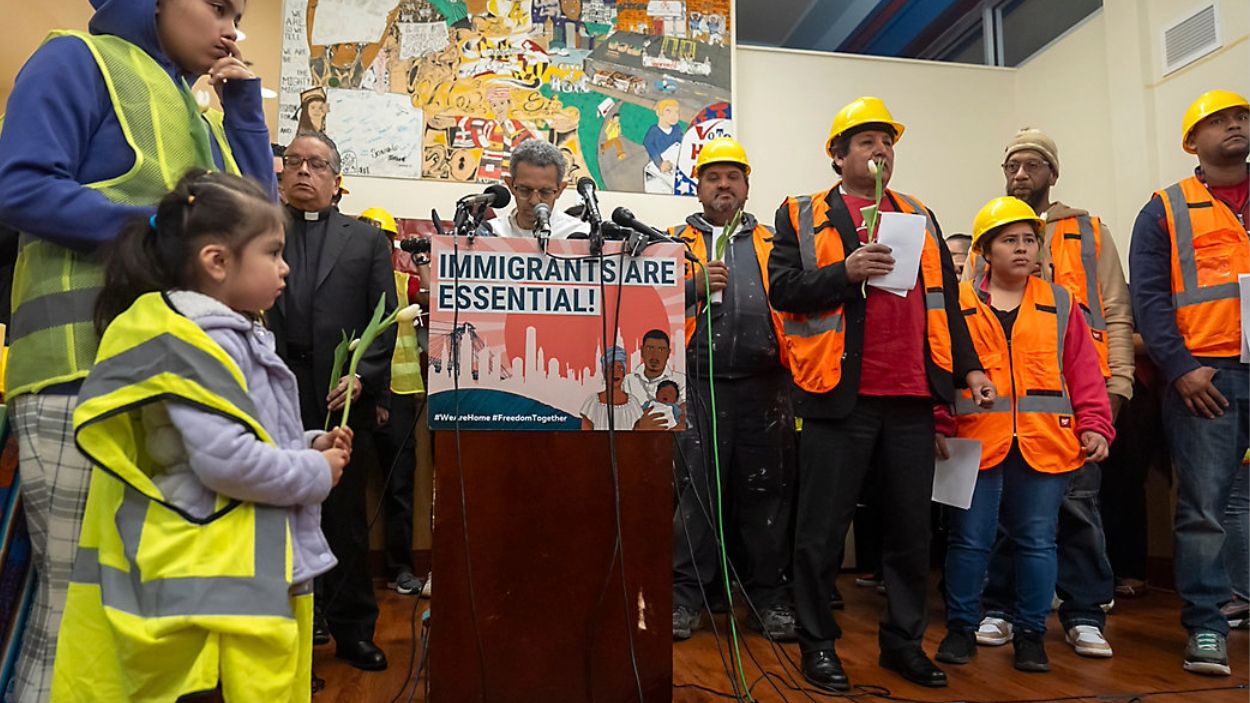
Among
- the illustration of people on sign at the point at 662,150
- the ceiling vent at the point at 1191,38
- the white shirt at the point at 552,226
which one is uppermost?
the ceiling vent at the point at 1191,38

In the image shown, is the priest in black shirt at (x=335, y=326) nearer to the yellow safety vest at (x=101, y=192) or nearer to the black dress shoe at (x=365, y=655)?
the black dress shoe at (x=365, y=655)

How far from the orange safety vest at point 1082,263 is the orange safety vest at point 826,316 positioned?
961 millimetres

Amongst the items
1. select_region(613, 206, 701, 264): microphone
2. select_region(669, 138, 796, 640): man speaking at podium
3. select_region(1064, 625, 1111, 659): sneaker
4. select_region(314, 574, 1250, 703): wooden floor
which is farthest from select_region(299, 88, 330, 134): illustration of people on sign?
select_region(1064, 625, 1111, 659): sneaker

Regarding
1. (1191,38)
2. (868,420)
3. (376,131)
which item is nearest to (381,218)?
(376,131)

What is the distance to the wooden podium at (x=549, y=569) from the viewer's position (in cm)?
173

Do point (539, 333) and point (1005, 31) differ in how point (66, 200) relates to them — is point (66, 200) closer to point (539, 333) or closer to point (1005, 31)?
point (539, 333)

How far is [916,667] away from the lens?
87.2 inches

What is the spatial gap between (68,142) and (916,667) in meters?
2.17

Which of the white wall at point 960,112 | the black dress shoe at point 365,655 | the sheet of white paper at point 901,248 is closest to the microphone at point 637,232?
the sheet of white paper at point 901,248

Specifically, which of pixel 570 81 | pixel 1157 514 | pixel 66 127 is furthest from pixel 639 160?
pixel 66 127

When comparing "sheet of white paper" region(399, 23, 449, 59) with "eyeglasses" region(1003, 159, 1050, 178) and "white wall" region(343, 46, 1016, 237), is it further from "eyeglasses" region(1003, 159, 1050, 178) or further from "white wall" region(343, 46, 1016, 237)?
"eyeglasses" region(1003, 159, 1050, 178)

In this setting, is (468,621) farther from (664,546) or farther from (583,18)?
(583,18)

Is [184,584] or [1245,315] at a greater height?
[1245,315]

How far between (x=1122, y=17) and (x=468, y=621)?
16.4ft
